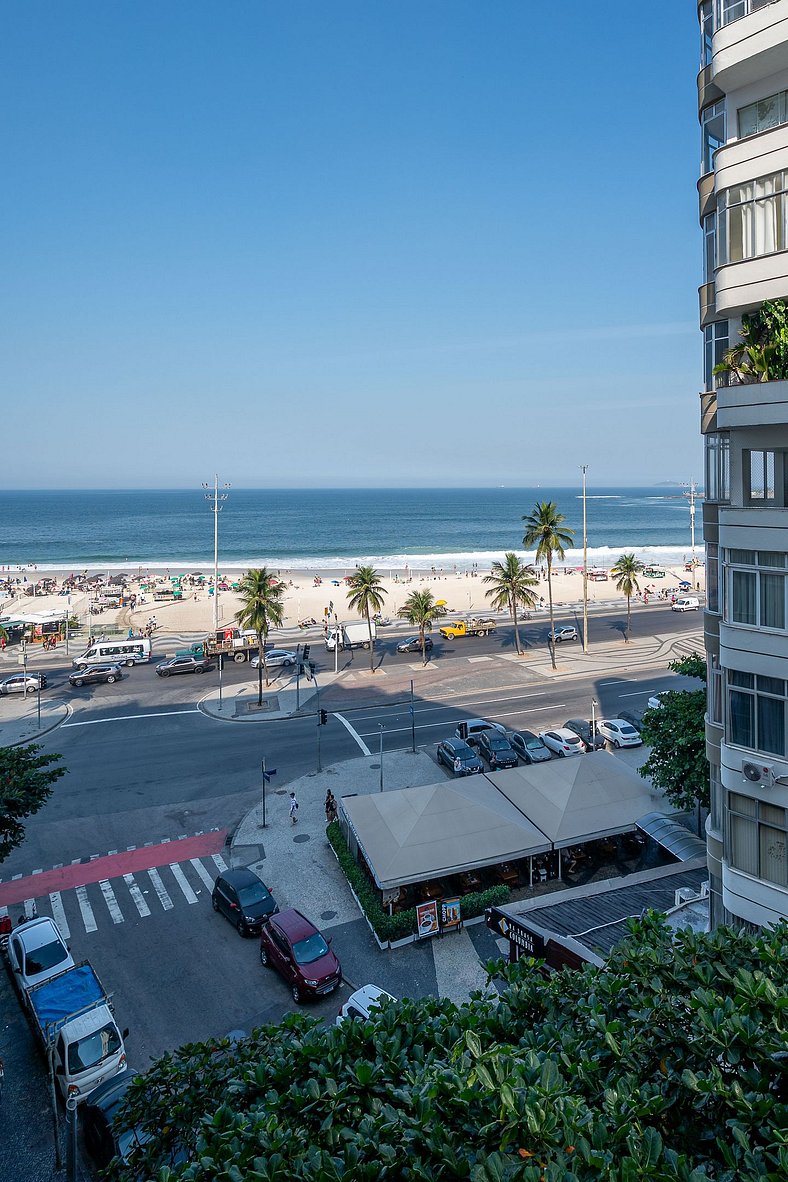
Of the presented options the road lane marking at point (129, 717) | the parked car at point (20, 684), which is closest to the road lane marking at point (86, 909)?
the road lane marking at point (129, 717)

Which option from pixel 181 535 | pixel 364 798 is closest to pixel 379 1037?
pixel 364 798

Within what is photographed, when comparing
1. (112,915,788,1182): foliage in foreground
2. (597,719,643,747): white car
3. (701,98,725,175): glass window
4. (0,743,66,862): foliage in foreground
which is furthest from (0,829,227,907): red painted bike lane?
(701,98,725,175): glass window

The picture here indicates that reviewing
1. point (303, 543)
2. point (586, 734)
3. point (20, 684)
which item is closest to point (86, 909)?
point (586, 734)

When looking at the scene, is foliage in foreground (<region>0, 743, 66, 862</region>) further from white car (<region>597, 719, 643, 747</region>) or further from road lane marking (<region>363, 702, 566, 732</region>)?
white car (<region>597, 719, 643, 747</region>)

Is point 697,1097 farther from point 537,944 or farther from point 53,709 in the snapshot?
point 53,709

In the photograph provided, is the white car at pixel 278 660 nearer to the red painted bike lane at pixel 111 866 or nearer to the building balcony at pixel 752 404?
the red painted bike lane at pixel 111 866

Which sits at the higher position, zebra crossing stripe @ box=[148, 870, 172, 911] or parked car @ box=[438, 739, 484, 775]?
parked car @ box=[438, 739, 484, 775]

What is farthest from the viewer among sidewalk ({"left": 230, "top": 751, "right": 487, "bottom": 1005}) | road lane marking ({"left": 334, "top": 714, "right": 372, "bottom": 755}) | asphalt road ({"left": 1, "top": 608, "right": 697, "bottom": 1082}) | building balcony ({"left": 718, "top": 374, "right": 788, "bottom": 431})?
road lane marking ({"left": 334, "top": 714, "right": 372, "bottom": 755})
